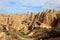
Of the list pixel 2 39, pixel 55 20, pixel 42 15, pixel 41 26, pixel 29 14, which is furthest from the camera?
pixel 29 14

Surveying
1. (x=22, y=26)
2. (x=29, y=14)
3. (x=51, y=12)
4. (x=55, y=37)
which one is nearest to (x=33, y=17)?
(x=29, y=14)

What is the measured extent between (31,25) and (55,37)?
39047 millimetres

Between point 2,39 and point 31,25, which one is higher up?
point 2,39

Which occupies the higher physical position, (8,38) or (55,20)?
(8,38)

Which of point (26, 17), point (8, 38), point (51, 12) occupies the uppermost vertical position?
point (8, 38)

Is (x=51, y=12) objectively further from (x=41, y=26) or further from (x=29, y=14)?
(x=29, y=14)

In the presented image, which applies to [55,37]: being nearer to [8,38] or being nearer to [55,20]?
[8,38]

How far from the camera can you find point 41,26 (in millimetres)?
71438

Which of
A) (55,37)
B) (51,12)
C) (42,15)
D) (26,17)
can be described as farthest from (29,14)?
(55,37)

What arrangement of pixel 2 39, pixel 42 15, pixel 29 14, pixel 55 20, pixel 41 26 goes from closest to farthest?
pixel 2 39, pixel 41 26, pixel 55 20, pixel 42 15, pixel 29 14

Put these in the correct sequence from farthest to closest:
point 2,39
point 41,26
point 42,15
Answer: point 42,15
point 41,26
point 2,39

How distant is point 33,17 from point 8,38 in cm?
5599

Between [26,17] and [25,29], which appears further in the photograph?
[26,17]

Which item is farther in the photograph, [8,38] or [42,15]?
[42,15]
